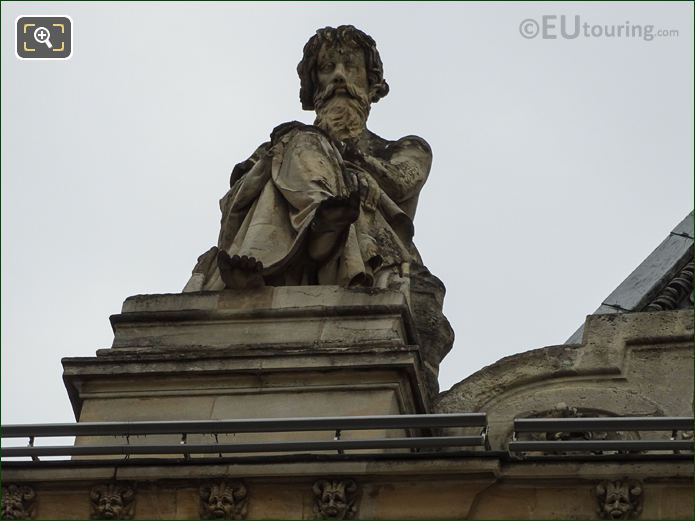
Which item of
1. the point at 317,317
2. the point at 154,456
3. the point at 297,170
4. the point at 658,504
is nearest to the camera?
the point at 658,504

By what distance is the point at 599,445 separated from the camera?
1469 cm

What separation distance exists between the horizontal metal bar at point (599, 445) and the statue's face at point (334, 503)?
3.63ft

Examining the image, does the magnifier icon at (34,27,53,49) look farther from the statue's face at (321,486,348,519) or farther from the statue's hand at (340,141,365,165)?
the statue's face at (321,486,348,519)

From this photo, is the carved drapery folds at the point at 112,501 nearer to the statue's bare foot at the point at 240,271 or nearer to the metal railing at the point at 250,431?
the metal railing at the point at 250,431

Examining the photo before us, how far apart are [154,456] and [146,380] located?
938mm

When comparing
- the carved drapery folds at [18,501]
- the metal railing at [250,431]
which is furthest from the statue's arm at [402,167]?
the carved drapery folds at [18,501]

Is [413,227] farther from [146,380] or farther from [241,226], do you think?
[146,380]

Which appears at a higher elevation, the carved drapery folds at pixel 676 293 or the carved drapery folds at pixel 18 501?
the carved drapery folds at pixel 676 293

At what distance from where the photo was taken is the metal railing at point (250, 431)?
14.8 metres

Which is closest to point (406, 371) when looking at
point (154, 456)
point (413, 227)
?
point (154, 456)

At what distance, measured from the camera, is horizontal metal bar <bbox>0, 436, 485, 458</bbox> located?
14.8 meters

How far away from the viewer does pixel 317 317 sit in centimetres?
1677

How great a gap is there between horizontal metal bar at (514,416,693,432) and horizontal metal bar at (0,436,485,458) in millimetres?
392

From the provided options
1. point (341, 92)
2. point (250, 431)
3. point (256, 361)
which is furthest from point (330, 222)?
point (341, 92)
